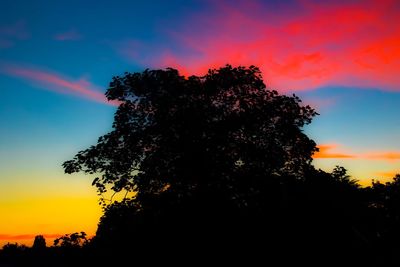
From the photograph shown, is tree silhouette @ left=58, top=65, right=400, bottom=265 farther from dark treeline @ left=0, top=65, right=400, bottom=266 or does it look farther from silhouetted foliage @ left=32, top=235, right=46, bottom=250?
silhouetted foliage @ left=32, top=235, right=46, bottom=250

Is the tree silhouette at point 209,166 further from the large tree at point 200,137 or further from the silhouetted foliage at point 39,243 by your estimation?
the silhouetted foliage at point 39,243

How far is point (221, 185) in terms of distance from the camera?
103 feet

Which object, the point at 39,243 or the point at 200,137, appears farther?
the point at 39,243

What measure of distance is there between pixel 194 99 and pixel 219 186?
7.03 meters

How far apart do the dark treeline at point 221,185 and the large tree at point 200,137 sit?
8 cm

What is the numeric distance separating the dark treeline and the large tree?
0.08 meters

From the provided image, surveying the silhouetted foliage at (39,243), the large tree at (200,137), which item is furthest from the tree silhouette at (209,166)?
the silhouetted foliage at (39,243)

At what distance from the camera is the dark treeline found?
2488 cm

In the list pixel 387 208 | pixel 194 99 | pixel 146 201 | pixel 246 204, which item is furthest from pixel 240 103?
pixel 387 208

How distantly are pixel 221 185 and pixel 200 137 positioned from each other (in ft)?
13.2

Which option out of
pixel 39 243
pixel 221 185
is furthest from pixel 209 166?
pixel 39 243

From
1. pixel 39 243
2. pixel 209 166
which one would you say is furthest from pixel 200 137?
pixel 39 243

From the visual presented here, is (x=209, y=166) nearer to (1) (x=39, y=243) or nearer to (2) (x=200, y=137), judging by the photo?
(2) (x=200, y=137)

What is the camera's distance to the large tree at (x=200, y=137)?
3122 centimetres
